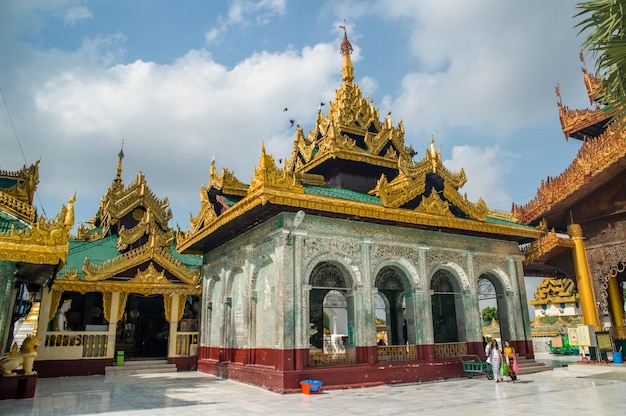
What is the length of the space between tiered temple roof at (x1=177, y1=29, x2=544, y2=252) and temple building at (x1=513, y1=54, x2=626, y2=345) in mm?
1466

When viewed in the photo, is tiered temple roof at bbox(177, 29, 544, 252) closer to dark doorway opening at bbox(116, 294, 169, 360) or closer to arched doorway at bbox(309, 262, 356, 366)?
arched doorway at bbox(309, 262, 356, 366)

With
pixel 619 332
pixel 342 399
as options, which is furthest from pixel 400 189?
pixel 619 332

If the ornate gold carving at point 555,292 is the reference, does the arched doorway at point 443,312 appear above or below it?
below

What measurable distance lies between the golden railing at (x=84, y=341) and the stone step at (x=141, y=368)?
70 centimetres

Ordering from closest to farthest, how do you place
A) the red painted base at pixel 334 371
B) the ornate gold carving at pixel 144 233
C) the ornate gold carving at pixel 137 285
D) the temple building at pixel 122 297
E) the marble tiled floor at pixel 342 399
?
the marble tiled floor at pixel 342 399 → the red painted base at pixel 334 371 → the temple building at pixel 122 297 → the ornate gold carving at pixel 137 285 → the ornate gold carving at pixel 144 233

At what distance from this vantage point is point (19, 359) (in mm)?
9820

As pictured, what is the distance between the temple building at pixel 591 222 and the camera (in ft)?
53.2

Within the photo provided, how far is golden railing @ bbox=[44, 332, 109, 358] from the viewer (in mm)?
15486

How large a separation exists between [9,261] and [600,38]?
12361 mm

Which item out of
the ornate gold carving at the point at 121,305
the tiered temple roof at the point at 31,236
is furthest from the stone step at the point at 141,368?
the tiered temple roof at the point at 31,236

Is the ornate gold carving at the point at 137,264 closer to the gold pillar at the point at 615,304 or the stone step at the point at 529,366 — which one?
the stone step at the point at 529,366

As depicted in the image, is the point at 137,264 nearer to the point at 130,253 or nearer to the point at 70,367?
the point at 130,253

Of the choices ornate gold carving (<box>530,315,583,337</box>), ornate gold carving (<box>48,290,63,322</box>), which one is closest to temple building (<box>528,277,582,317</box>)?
ornate gold carving (<box>530,315,583,337</box>)

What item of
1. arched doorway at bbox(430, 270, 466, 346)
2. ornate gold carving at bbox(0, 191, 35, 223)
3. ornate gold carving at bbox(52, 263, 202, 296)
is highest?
ornate gold carving at bbox(0, 191, 35, 223)
